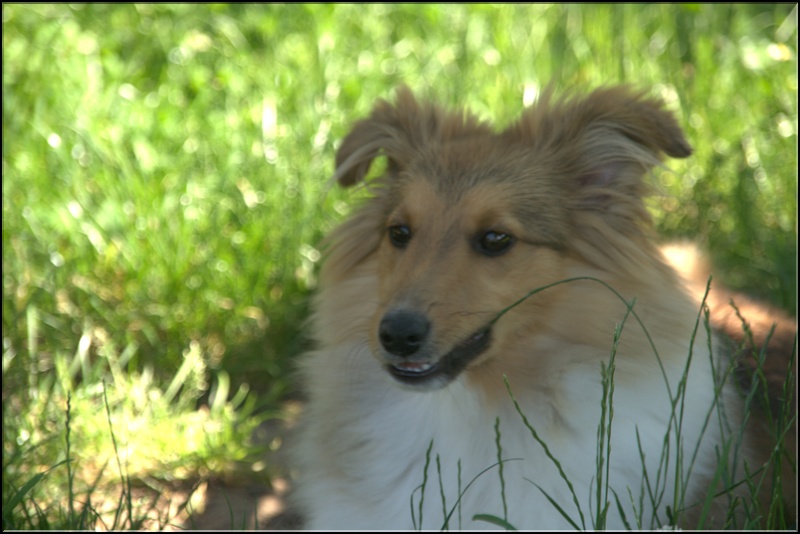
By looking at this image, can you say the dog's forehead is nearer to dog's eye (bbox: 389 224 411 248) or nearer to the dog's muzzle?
dog's eye (bbox: 389 224 411 248)

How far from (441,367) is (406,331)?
174mm

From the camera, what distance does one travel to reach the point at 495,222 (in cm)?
302

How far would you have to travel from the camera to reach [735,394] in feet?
10.6

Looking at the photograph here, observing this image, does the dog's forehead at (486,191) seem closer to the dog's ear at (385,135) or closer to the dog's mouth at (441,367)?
the dog's ear at (385,135)

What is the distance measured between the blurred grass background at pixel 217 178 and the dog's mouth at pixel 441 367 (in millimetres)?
1286

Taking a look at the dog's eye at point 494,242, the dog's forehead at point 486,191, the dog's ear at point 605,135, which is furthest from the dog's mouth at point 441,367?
the dog's ear at point 605,135

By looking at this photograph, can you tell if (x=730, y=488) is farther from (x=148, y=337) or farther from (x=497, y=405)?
(x=148, y=337)

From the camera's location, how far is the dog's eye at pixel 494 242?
3.00 metres

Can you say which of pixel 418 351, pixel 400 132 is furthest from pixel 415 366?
pixel 400 132

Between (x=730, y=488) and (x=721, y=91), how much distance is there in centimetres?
374

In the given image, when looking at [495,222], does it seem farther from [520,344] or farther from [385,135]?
[385,135]

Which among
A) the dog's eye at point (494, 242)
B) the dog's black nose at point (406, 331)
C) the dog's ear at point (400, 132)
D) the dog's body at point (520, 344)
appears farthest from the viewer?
the dog's ear at point (400, 132)

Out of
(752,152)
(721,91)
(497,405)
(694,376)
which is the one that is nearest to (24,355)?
(497,405)

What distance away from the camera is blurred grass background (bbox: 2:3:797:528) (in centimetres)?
409
